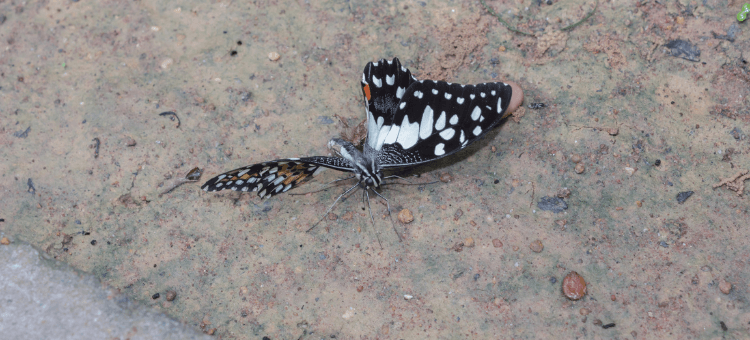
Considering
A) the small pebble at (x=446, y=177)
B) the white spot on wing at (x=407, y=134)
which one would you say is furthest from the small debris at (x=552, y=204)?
the white spot on wing at (x=407, y=134)

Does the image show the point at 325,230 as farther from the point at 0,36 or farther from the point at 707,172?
the point at 0,36

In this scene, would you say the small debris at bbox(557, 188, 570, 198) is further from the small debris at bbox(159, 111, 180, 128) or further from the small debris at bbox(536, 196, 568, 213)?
the small debris at bbox(159, 111, 180, 128)

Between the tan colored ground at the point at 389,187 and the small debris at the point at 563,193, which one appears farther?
the small debris at the point at 563,193

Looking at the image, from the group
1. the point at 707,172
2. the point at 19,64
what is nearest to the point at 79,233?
the point at 19,64

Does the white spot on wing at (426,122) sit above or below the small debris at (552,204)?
above

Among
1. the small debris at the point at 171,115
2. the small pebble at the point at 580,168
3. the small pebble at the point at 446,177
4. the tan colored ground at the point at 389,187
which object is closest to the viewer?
the tan colored ground at the point at 389,187

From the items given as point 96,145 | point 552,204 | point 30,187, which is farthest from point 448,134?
point 30,187

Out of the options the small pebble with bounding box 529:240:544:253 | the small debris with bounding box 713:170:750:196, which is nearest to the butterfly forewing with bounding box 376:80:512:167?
the small pebble with bounding box 529:240:544:253

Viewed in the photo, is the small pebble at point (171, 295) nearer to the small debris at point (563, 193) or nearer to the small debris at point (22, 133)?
the small debris at point (22, 133)
